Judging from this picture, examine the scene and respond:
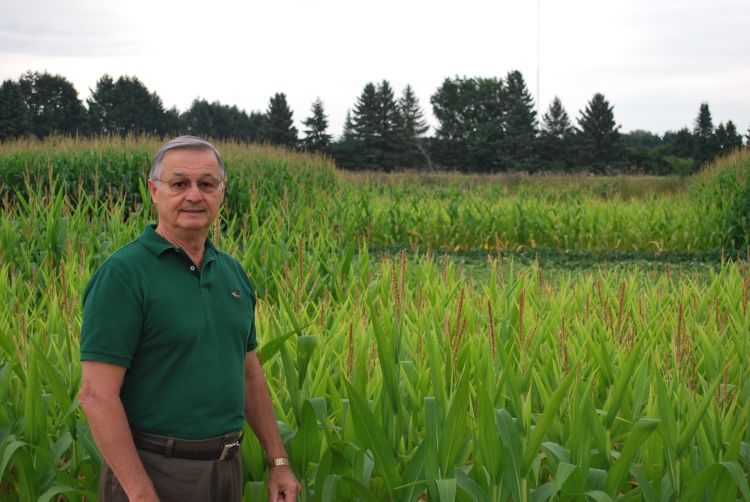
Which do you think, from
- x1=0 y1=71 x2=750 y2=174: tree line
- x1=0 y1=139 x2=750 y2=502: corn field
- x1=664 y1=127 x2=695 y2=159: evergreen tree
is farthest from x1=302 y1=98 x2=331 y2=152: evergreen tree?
x1=0 y1=139 x2=750 y2=502: corn field

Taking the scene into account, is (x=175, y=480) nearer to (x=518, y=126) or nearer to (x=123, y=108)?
(x=518, y=126)

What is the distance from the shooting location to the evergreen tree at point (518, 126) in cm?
5850

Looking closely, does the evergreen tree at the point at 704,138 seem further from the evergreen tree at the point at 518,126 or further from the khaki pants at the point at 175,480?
the khaki pants at the point at 175,480

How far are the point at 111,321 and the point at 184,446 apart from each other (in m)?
0.42

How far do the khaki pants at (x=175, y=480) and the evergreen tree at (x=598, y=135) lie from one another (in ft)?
189

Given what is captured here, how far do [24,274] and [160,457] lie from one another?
4.60m

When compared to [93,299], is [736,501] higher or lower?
lower

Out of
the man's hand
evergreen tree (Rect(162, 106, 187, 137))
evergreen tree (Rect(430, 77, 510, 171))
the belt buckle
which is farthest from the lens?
evergreen tree (Rect(162, 106, 187, 137))

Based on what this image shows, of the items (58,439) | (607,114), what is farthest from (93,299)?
(607,114)

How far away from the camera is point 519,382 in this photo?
2852 millimetres

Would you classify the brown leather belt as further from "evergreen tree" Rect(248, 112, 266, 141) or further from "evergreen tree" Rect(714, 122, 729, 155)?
"evergreen tree" Rect(248, 112, 266, 141)

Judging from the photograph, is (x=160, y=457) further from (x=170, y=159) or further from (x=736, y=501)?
(x=736, y=501)

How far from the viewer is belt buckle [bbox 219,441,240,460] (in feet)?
7.16

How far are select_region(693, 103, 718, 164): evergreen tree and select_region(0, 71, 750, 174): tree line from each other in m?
0.10
